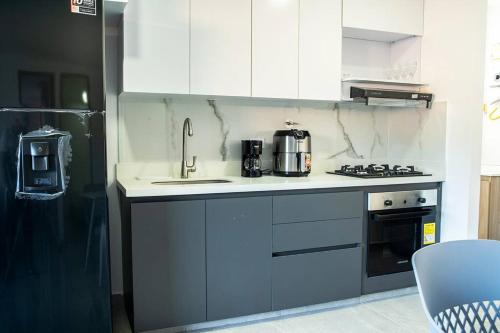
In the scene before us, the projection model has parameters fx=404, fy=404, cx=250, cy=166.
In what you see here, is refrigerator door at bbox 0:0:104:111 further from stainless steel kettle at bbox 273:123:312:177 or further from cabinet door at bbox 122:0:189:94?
stainless steel kettle at bbox 273:123:312:177

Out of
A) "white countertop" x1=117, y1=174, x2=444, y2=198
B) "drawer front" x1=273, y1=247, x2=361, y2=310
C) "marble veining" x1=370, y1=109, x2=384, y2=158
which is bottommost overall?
"drawer front" x1=273, y1=247, x2=361, y2=310

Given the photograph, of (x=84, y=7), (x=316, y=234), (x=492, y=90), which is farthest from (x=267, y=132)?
(x=492, y=90)

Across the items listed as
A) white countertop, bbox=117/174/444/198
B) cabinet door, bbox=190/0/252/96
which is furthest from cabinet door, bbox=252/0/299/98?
white countertop, bbox=117/174/444/198

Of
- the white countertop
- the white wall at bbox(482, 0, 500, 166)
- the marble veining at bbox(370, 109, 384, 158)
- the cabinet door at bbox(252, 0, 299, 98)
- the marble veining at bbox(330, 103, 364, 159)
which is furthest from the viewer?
the white wall at bbox(482, 0, 500, 166)

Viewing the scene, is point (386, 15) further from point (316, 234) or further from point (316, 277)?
point (316, 277)

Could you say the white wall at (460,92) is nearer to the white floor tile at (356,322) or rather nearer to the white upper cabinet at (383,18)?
the white upper cabinet at (383,18)

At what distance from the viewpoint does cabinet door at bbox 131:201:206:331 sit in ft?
6.77

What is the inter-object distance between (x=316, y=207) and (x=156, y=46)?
132cm

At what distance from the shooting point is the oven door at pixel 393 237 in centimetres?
263

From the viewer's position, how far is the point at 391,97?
278 centimetres

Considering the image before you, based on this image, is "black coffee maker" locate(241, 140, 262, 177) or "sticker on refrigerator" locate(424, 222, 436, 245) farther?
"sticker on refrigerator" locate(424, 222, 436, 245)

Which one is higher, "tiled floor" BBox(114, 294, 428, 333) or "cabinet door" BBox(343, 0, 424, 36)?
"cabinet door" BBox(343, 0, 424, 36)

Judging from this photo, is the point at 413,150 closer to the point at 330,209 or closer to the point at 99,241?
the point at 330,209

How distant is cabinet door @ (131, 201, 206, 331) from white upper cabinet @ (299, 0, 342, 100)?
113 cm
